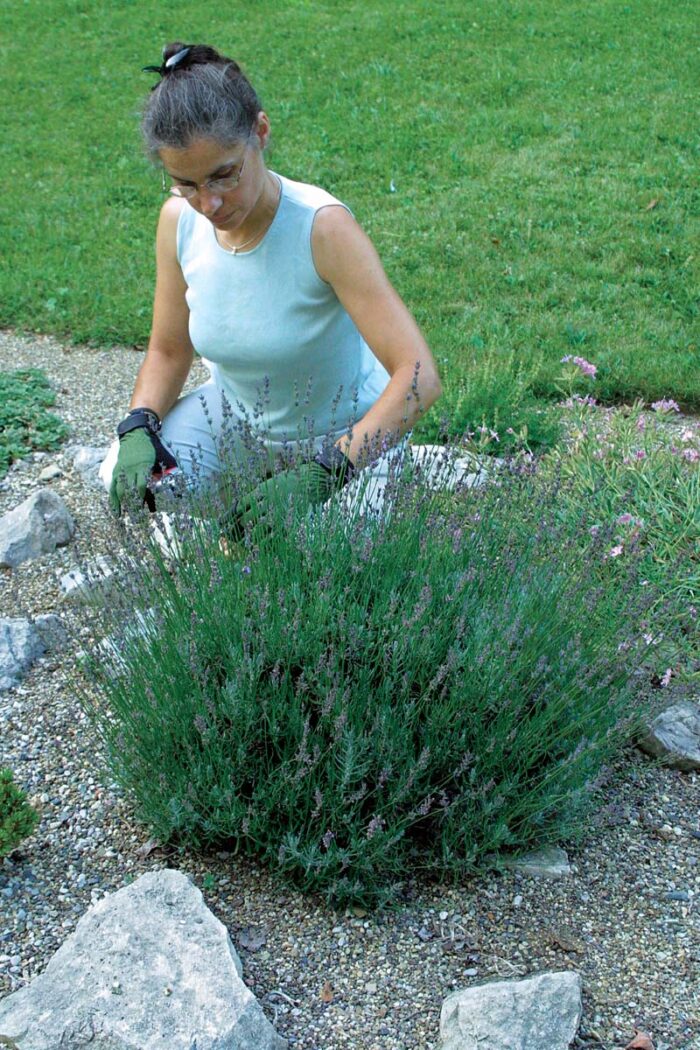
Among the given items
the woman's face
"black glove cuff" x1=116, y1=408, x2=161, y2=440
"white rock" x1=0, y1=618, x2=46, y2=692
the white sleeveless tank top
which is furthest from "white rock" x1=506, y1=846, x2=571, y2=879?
the woman's face

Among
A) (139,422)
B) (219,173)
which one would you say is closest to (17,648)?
(139,422)

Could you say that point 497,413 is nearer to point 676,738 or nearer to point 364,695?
point 676,738

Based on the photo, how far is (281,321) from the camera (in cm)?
347

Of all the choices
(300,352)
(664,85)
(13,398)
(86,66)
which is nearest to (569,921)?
(300,352)

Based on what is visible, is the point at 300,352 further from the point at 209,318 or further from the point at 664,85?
the point at 664,85

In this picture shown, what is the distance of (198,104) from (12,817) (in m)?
1.85

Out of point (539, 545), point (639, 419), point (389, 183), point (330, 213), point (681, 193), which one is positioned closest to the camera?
point (539, 545)

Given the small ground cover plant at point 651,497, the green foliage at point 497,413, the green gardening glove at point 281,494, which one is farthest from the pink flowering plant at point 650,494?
the green gardening glove at point 281,494

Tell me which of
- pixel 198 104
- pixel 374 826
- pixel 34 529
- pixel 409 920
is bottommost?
pixel 34 529

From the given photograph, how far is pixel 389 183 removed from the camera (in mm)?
8695

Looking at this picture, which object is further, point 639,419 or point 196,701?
point 639,419

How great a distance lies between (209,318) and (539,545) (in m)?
1.33

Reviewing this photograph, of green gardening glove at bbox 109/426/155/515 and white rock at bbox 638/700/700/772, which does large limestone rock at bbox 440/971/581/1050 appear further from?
green gardening glove at bbox 109/426/155/515

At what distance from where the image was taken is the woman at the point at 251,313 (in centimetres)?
298
